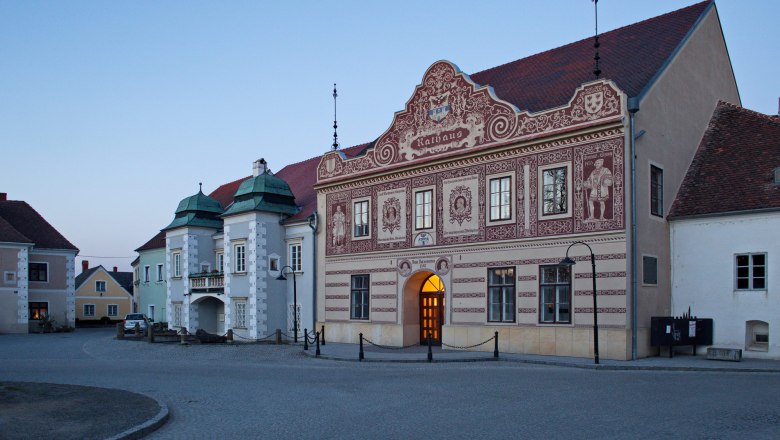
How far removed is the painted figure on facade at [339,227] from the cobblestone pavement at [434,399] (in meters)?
9.35

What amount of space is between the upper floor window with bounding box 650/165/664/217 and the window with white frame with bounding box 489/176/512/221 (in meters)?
4.66

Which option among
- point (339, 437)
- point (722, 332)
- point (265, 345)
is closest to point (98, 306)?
point (265, 345)

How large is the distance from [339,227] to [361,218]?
55.1 inches

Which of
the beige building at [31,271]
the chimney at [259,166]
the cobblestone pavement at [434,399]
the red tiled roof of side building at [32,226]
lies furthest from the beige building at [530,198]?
the red tiled roof of side building at [32,226]

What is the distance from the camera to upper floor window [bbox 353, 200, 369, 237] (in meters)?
31.0

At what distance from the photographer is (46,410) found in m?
12.1

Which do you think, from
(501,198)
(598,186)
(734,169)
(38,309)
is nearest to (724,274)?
(734,169)

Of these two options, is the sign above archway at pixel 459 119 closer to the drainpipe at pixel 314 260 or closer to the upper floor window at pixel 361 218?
the upper floor window at pixel 361 218

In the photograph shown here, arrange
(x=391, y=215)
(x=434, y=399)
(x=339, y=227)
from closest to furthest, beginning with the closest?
1. (x=434, y=399)
2. (x=391, y=215)
3. (x=339, y=227)

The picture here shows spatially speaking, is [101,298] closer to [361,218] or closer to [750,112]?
[361,218]

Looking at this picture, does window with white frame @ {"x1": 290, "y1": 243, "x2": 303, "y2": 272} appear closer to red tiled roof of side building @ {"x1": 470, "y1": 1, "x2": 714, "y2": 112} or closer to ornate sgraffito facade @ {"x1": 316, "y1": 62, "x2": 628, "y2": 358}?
ornate sgraffito facade @ {"x1": 316, "y1": 62, "x2": 628, "y2": 358}

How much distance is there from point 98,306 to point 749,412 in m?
65.0

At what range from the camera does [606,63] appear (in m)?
26.4

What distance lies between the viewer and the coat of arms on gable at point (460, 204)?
1053 inches
